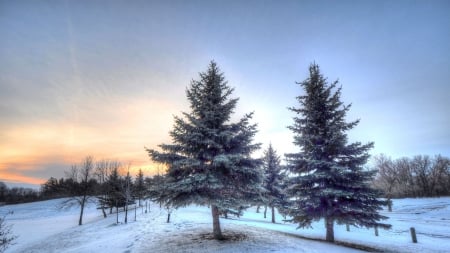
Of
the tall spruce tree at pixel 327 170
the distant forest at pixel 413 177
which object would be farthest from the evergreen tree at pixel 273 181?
the distant forest at pixel 413 177

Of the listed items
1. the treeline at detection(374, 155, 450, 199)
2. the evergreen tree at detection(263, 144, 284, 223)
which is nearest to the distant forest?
the treeline at detection(374, 155, 450, 199)

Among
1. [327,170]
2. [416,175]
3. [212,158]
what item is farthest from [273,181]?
[416,175]

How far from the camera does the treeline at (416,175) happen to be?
59.5 meters

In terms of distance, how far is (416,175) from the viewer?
68.1 m

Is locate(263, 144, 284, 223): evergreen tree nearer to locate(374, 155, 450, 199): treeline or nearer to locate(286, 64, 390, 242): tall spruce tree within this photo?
locate(286, 64, 390, 242): tall spruce tree

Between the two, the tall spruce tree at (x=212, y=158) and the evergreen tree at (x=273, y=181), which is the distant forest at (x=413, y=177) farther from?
the tall spruce tree at (x=212, y=158)

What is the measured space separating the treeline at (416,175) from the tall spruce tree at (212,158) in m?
59.1

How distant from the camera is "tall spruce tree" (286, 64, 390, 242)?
11.6 meters

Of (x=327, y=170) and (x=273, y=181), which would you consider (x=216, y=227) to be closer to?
(x=327, y=170)

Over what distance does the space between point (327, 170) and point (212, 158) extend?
6696 millimetres

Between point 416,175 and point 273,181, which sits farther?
point 416,175

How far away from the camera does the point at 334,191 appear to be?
11320 mm

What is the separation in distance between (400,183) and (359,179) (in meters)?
70.3

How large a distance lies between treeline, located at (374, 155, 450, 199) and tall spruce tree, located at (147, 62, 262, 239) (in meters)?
59.1
